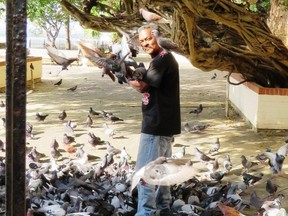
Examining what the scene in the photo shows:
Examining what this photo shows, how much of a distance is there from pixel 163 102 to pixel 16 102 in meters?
3.15

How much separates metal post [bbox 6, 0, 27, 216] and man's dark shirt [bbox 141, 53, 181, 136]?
3.04m

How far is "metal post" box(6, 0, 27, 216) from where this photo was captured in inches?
60.1

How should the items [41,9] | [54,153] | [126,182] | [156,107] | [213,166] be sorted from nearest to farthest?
[156,107]
[126,182]
[213,166]
[54,153]
[41,9]

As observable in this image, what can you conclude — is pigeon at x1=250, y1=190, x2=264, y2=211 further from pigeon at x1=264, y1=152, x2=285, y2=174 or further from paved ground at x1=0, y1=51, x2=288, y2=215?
pigeon at x1=264, y1=152, x2=285, y2=174

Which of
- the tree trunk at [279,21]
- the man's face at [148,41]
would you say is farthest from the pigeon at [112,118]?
the man's face at [148,41]

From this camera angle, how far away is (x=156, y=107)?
15.2 feet

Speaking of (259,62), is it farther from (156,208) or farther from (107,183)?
(156,208)

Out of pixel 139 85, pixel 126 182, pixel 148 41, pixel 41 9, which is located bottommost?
pixel 126 182

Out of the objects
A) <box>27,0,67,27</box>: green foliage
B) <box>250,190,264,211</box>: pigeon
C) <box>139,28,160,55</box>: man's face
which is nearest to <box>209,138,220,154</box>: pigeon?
<box>250,190,264,211</box>: pigeon

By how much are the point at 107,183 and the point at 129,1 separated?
747cm

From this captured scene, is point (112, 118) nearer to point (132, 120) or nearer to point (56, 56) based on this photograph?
point (132, 120)

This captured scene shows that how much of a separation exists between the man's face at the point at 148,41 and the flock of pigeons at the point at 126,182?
0.12 m

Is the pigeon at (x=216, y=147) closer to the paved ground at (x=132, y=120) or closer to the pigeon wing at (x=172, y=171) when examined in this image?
the paved ground at (x=132, y=120)

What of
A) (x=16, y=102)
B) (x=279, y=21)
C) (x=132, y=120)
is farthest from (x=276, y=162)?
(x=16, y=102)
